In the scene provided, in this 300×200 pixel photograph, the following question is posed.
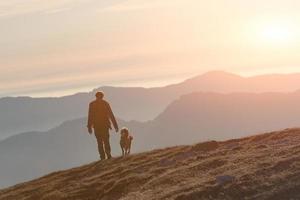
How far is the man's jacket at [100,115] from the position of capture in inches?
1144

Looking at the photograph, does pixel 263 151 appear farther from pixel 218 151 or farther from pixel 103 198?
pixel 103 198

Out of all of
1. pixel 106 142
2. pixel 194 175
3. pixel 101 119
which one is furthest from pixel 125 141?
pixel 194 175

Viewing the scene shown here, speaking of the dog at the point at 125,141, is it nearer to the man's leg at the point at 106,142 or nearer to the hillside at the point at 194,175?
the man's leg at the point at 106,142

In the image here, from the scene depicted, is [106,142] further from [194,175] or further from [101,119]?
[194,175]

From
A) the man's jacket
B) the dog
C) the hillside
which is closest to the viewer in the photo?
the hillside

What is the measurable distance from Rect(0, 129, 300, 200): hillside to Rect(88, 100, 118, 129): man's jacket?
2612mm

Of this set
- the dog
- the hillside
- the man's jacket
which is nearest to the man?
the man's jacket

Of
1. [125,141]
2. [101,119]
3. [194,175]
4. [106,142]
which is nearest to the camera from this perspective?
[194,175]

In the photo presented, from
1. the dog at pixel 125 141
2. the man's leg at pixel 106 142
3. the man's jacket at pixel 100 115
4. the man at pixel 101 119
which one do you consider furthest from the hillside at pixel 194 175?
the dog at pixel 125 141

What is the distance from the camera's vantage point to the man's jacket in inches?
1144

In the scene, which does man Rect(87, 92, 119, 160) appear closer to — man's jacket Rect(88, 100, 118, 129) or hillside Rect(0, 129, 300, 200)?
man's jacket Rect(88, 100, 118, 129)

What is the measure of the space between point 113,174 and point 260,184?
8.10 meters

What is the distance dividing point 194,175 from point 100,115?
11549 millimetres

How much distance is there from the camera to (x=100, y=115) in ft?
95.6
